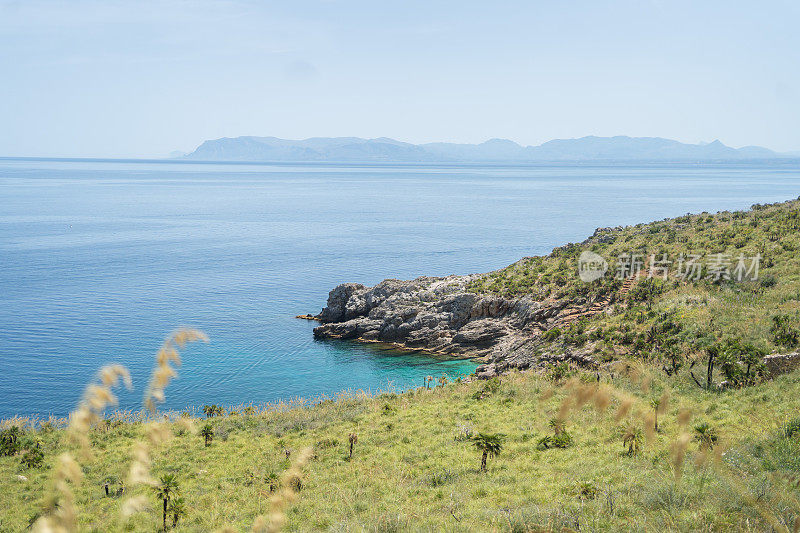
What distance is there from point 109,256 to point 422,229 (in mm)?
54691

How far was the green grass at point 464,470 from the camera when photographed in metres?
8.41

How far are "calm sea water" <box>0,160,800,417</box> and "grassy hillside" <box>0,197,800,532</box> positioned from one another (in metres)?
14.3

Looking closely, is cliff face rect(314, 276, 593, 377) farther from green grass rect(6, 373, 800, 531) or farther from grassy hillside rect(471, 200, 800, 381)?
green grass rect(6, 373, 800, 531)

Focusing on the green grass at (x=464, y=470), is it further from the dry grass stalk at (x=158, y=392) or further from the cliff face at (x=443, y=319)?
the cliff face at (x=443, y=319)

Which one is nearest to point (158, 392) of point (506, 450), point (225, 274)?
point (506, 450)

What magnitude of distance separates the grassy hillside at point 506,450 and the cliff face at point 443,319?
750 centimetres

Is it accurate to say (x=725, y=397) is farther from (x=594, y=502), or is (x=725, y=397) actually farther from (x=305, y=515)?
(x=305, y=515)

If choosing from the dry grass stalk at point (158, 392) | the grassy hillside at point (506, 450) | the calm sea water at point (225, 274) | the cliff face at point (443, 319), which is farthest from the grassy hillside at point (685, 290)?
the dry grass stalk at point (158, 392)

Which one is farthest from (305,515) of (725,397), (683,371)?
(683,371)

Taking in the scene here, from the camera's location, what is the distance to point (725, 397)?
17672mm

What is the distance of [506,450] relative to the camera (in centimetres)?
1538

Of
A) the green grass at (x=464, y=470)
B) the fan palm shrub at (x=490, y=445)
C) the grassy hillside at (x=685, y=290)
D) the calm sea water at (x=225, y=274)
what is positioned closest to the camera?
the green grass at (x=464, y=470)

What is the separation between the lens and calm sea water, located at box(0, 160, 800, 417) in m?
39.2

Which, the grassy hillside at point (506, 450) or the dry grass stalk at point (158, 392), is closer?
the dry grass stalk at point (158, 392)
